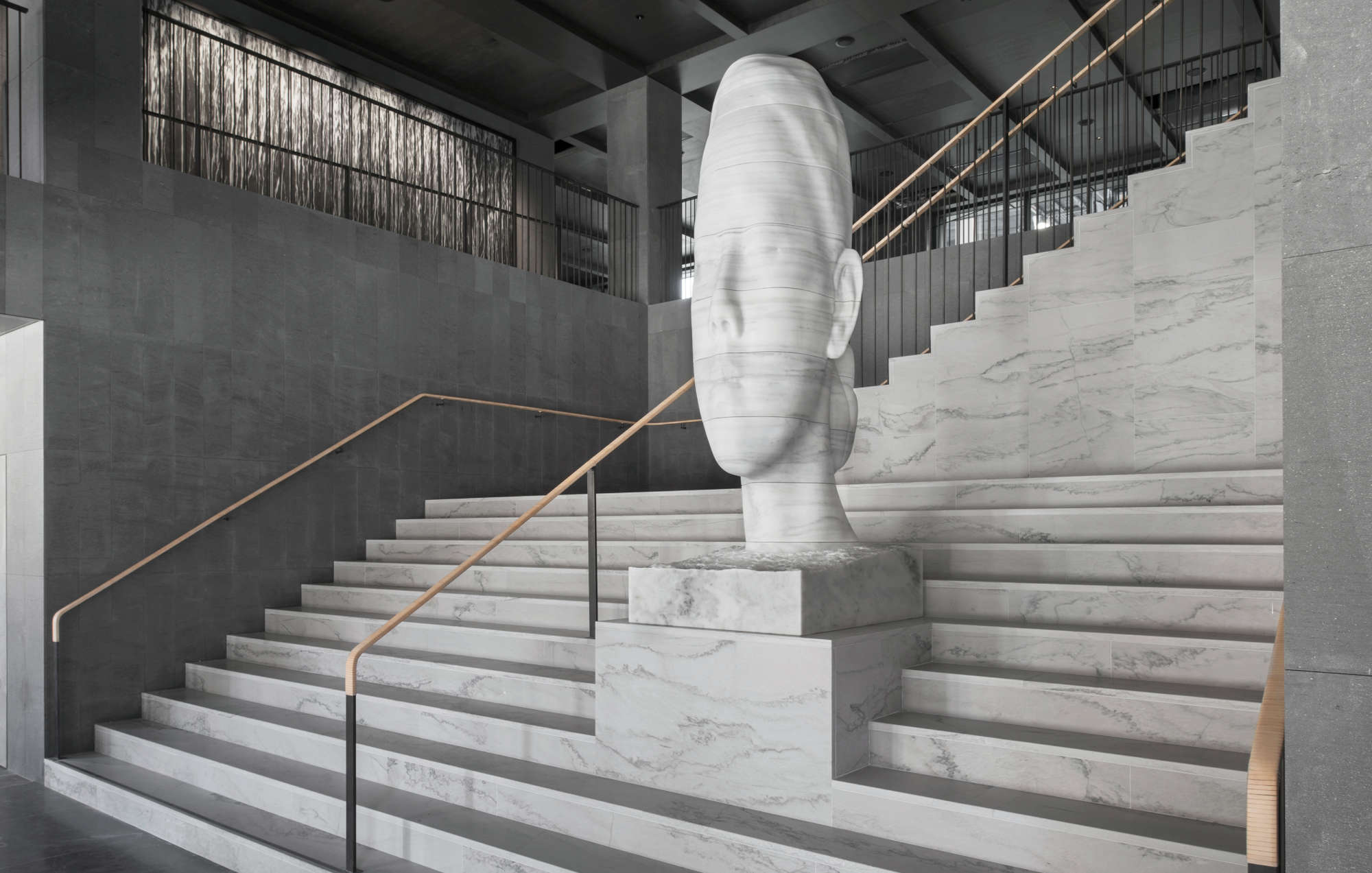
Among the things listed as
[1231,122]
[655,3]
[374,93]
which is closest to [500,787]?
[1231,122]

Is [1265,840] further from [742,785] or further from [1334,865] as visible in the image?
[742,785]

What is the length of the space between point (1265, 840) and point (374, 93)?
11008 mm

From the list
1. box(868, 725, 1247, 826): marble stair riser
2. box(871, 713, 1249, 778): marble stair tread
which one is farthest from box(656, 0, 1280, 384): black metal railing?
box(868, 725, 1247, 826): marble stair riser

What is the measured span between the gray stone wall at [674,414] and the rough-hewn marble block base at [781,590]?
19.3ft

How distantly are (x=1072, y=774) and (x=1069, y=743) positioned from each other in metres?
0.11

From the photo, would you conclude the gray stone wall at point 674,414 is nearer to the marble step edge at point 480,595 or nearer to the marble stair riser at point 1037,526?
the marble stair riser at point 1037,526

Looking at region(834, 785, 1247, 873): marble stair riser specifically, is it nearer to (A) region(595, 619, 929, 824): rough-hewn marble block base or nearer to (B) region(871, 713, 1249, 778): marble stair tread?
(A) region(595, 619, 929, 824): rough-hewn marble block base

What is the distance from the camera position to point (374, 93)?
10.7 meters

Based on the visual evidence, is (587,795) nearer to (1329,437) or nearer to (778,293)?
(778,293)

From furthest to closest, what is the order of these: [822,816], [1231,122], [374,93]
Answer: [374,93] → [1231,122] → [822,816]

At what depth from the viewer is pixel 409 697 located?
502 cm

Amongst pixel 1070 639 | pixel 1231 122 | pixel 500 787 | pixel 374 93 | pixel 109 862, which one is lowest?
pixel 109 862

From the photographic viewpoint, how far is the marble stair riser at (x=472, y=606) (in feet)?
17.4

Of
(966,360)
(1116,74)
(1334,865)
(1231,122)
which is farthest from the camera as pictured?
(1116,74)
